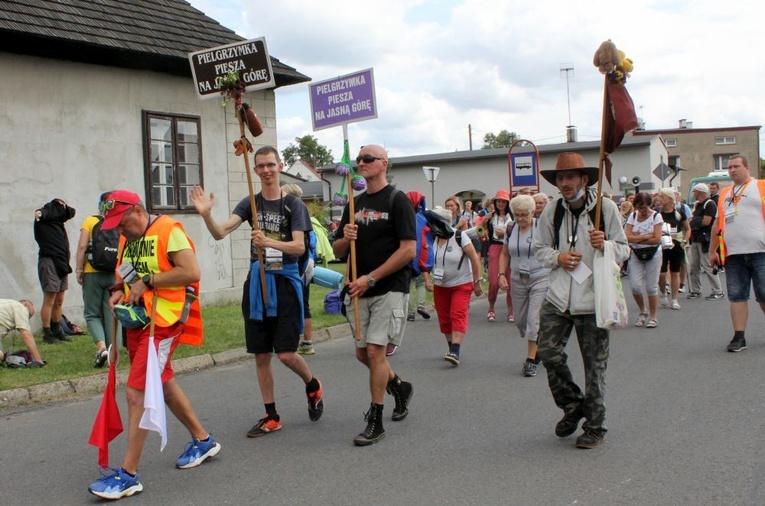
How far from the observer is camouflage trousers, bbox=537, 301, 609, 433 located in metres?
4.98

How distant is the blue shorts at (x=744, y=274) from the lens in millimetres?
7945

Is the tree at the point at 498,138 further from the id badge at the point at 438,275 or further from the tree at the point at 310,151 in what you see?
the id badge at the point at 438,275

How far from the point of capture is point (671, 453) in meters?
4.78

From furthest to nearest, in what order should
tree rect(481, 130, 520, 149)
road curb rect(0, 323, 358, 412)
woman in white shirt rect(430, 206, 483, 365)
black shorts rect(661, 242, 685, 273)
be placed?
tree rect(481, 130, 520, 149)
black shorts rect(661, 242, 685, 273)
woman in white shirt rect(430, 206, 483, 365)
road curb rect(0, 323, 358, 412)

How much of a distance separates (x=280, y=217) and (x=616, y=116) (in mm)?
2419

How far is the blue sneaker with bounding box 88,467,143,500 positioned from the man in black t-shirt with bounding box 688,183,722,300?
11.7 meters

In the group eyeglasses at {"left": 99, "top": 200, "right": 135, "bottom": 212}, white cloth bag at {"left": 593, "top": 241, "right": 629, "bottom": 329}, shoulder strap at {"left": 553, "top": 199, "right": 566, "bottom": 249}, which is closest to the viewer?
eyeglasses at {"left": 99, "top": 200, "right": 135, "bottom": 212}

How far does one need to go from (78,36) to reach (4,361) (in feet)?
17.0

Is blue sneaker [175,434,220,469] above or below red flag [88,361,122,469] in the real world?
below

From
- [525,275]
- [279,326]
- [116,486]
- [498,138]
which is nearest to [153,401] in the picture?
[116,486]

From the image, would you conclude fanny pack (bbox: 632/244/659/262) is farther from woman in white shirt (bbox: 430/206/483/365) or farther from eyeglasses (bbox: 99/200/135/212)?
eyeglasses (bbox: 99/200/135/212)

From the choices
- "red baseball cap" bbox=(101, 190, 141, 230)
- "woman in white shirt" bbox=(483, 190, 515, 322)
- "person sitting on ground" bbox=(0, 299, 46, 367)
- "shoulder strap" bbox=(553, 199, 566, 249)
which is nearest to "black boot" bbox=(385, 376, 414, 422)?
→ "shoulder strap" bbox=(553, 199, 566, 249)

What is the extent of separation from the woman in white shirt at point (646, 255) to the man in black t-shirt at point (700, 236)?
143 inches

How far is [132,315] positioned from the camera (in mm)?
4434
